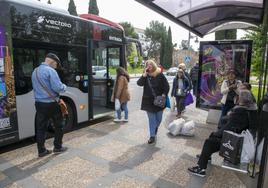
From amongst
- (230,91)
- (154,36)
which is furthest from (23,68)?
(154,36)

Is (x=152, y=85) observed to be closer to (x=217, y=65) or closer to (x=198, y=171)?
(x=198, y=171)

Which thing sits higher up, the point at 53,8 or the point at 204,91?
the point at 53,8

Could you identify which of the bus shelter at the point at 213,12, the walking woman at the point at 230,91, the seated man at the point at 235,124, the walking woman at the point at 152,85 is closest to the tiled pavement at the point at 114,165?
the seated man at the point at 235,124

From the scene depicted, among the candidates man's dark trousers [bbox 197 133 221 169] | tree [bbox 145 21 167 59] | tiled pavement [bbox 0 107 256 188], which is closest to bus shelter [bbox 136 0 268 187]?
man's dark trousers [bbox 197 133 221 169]

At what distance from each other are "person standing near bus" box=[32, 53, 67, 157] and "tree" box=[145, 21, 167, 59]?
5190 cm


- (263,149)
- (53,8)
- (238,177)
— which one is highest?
(53,8)

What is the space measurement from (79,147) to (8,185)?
5.33ft

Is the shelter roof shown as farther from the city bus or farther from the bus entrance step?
the bus entrance step

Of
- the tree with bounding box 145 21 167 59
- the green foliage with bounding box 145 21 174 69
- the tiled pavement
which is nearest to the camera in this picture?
the tiled pavement

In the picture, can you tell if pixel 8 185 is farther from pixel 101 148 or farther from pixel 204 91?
pixel 204 91

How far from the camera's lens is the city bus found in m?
4.17

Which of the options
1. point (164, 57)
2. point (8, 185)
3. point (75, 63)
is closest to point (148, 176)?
point (8, 185)

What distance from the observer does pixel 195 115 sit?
8.05 meters

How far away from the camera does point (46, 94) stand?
4086 mm
